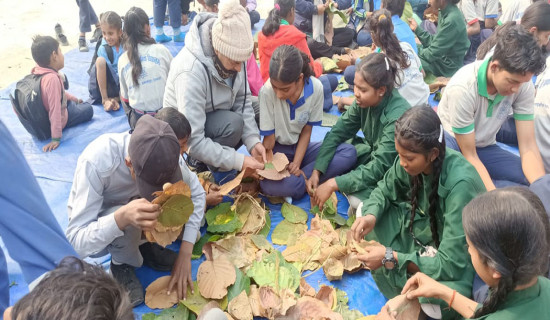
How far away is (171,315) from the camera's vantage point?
202 centimetres

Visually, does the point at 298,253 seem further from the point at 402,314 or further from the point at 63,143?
the point at 63,143

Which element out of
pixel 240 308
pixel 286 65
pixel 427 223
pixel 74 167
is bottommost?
pixel 74 167

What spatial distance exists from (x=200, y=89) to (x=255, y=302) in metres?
1.33

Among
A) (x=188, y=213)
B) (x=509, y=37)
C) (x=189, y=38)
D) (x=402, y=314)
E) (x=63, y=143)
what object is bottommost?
(x=63, y=143)

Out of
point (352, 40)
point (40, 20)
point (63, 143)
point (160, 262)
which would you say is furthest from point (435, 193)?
point (40, 20)

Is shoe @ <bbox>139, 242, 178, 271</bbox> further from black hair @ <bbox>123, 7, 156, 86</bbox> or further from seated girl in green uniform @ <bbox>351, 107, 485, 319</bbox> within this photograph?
black hair @ <bbox>123, 7, 156, 86</bbox>

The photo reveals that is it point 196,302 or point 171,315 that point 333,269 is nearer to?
point 196,302

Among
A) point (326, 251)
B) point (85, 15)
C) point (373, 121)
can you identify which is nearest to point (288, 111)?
point (373, 121)

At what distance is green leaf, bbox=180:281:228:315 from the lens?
2025 millimetres

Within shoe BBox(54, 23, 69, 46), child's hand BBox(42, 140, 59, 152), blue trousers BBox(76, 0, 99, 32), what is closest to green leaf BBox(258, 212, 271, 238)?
child's hand BBox(42, 140, 59, 152)

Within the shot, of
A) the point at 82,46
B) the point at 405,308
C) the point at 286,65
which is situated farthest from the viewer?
the point at 82,46

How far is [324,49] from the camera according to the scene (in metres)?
4.77

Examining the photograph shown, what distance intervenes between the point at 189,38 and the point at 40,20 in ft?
18.4

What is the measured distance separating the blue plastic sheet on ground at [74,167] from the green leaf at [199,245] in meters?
0.03
